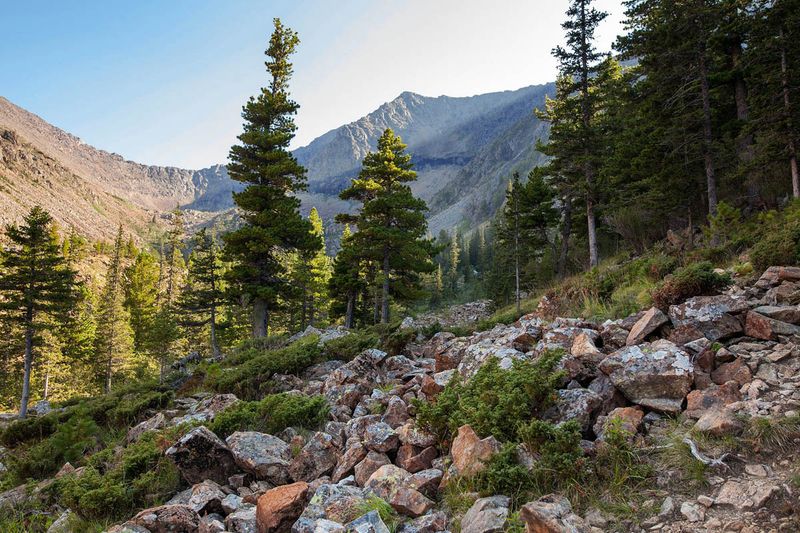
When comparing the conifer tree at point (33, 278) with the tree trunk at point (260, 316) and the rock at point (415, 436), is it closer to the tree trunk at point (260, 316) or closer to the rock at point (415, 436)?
the tree trunk at point (260, 316)

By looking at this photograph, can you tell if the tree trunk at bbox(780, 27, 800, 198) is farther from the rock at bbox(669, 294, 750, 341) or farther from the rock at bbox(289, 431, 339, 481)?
the rock at bbox(289, 431, 339, 481)

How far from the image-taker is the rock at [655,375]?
15.0 ft

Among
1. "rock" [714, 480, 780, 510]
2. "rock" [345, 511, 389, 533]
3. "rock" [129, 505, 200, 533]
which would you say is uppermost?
"rock" [714, 480, 780, 510]

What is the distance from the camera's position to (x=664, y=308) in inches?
251

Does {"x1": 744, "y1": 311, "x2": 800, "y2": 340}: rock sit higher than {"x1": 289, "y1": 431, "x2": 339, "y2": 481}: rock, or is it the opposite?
{"x1": 744, "y1": 311, "x2": 800, "y2": 340}: rock

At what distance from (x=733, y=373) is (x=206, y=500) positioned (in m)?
6.16

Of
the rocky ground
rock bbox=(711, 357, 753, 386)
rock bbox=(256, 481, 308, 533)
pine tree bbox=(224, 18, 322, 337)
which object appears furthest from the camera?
pine tree bbox=(224, 18, 322, 337)

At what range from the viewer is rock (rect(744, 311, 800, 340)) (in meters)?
4.96

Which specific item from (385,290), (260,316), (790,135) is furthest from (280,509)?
(385,290)

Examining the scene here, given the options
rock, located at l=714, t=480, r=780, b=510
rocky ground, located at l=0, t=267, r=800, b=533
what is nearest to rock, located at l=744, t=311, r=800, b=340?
rocky ground, located at l=0, t=267, r=800, b=533

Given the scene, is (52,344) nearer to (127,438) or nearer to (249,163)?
(249,163)

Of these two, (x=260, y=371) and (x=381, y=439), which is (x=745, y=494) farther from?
(x=260, y=371)

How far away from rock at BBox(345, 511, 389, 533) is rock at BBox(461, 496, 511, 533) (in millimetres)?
727

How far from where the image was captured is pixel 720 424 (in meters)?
3.77
